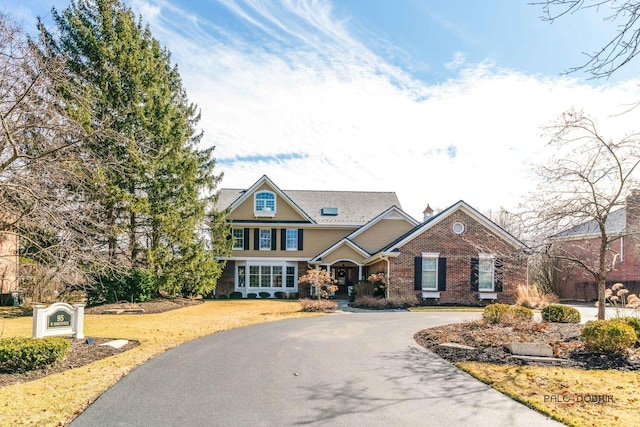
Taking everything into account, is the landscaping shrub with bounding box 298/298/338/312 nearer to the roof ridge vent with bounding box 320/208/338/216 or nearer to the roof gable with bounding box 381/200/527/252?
the roof gable with bounding box 381/200/527/252

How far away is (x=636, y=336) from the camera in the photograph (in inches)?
419

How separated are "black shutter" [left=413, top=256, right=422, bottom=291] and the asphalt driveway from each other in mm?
14453

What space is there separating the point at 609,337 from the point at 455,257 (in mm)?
17003

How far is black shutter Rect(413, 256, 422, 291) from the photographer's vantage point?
86.2 feet

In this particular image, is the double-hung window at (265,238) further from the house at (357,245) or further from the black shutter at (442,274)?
the black shutter at (442,274)

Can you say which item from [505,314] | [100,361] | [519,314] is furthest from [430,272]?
[100,361]

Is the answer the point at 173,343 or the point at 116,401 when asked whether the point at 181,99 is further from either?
the point at 116,401

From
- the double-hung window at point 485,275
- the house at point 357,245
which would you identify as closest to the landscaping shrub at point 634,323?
the house at point 357,245

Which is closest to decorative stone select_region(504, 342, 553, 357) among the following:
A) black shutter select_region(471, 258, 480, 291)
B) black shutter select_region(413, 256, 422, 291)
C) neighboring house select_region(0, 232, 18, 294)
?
neighboring house select_region(0, 232, 18, 294)

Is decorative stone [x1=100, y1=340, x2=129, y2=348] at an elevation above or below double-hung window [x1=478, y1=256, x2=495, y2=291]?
below

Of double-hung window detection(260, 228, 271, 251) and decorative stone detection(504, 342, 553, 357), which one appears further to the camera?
double-hung window detection(260, 228, 271, 251)

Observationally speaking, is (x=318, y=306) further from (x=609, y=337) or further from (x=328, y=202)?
(x=328, y=202)

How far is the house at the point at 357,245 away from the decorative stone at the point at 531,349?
629 inches

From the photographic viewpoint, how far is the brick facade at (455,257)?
26281mm
